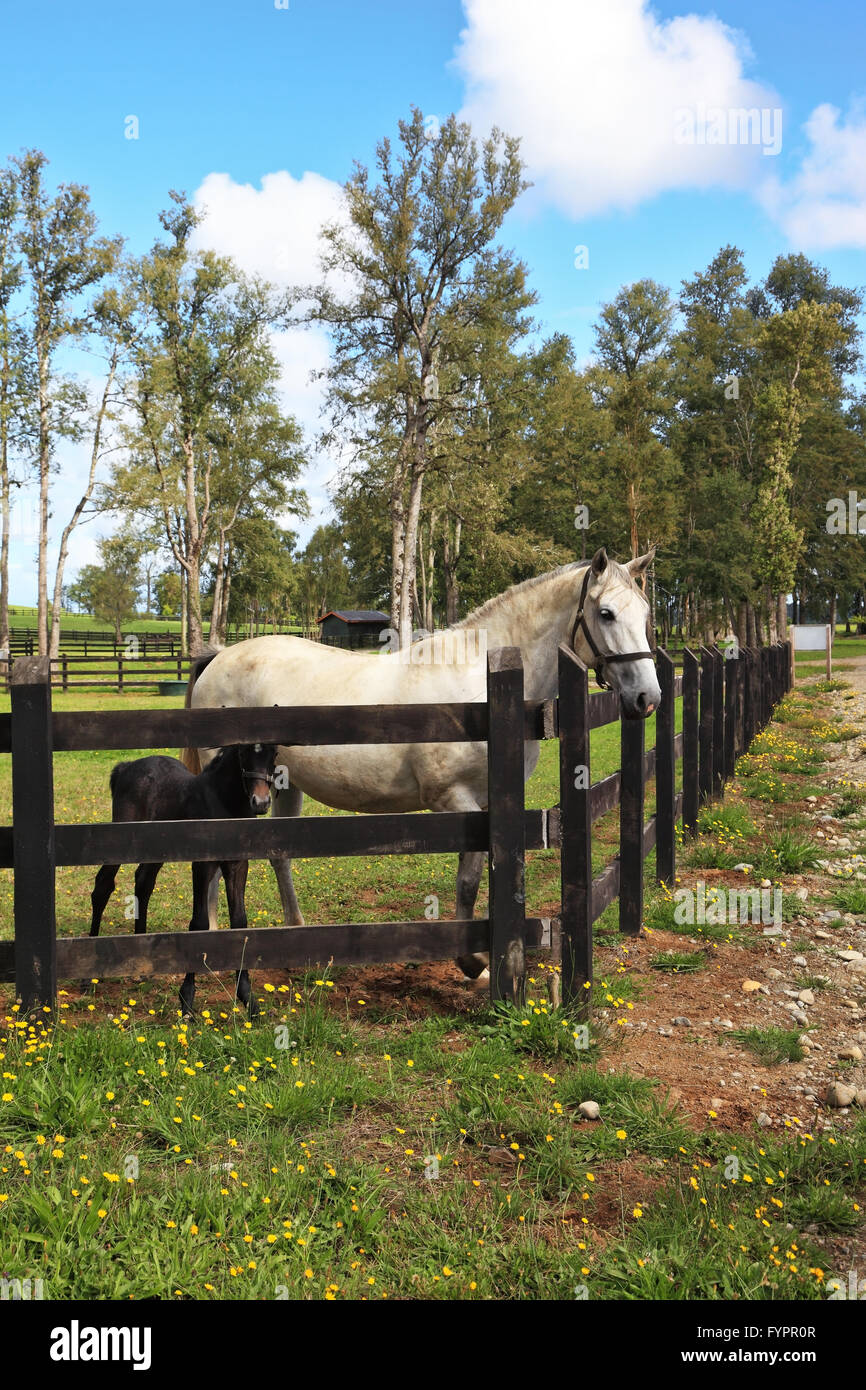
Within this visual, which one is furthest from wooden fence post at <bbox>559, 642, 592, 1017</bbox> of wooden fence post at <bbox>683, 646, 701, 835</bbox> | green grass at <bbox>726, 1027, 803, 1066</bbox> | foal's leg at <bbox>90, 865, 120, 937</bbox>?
wooden fence post at <bbox>683, 646, 701, 835</bbox>

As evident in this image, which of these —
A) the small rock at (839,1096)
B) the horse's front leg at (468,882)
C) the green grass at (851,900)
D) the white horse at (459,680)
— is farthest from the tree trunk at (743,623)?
the small rock at (839,1096)

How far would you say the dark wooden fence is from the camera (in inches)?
169

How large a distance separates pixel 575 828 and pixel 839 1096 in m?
1.71

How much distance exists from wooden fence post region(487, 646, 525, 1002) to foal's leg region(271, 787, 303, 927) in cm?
165

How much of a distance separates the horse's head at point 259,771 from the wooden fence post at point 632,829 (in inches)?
102

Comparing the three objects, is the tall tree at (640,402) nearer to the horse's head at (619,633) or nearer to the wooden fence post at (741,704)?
the wooden fence post at (741,704)

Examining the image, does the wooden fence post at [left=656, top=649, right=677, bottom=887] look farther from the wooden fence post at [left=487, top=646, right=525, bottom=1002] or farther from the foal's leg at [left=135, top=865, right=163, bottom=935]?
the foal's leg at [left=135, top=865, right=163, bottom=935]

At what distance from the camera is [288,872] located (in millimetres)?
6223

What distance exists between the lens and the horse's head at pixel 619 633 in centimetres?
548

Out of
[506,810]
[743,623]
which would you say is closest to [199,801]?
[506,810]
